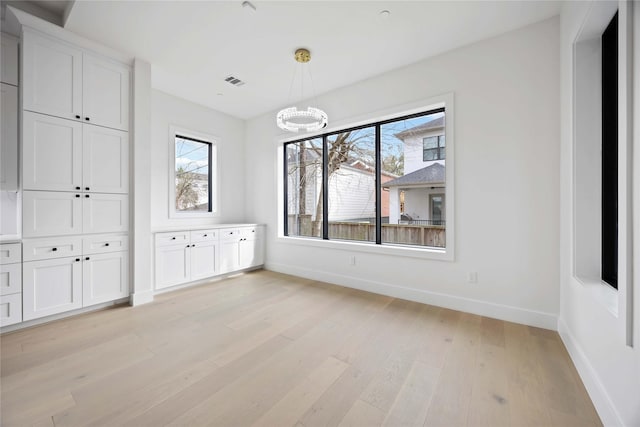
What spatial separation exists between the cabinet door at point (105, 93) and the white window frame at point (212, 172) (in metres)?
0.98

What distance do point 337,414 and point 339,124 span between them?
3.36m

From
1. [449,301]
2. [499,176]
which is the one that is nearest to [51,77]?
[499,176]

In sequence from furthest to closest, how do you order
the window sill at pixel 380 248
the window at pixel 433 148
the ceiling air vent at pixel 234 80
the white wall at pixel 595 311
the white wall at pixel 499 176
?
the ceiling air vent at pixel 234 80 < the window at pixel 433 148 < the window sill at pixel 380 248 < the white wall at pixel 499 176 < the white wall at pixel 595 311

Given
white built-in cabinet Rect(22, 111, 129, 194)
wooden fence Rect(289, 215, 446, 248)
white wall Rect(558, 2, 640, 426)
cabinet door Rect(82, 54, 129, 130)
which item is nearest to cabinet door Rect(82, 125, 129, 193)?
white built-in cabinet Rect(22, 111, 129, 194)

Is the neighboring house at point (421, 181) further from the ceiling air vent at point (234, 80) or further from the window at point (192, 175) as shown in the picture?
the window at point (192, 175)

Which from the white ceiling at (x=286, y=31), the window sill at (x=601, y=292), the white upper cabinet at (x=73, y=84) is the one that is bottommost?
the window sill at (x=601, y=292)

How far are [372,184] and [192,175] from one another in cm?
299

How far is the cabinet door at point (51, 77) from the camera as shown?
2.47m

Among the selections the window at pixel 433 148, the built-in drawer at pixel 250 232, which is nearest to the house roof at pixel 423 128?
the window at pixel 433 148

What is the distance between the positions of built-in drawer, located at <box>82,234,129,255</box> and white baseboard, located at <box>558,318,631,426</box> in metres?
4.17

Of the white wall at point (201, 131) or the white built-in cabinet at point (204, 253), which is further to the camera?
the white wall at point (201, 131)


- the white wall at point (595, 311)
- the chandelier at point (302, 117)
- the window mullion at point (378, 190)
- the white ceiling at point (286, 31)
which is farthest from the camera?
the window mullion at point (378, 190)

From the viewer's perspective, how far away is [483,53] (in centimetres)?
273

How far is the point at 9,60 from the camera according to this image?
250 centimetres
